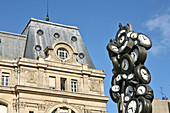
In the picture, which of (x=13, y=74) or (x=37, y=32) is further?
(x=37, y=32)

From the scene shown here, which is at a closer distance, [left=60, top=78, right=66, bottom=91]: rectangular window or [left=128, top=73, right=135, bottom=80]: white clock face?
[left=128, top=73, right=135, bottom=80]: white clock face

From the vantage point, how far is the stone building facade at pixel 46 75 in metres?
43.8

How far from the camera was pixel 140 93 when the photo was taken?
2105 centimetres

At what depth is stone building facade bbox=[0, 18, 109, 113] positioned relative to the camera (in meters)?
43.8

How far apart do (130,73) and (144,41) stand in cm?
211

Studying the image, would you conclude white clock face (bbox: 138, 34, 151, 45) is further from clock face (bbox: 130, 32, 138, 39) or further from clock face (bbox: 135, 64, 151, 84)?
clock face (bbox: 135, 64, 151, 84)

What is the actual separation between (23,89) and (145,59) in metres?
24.3

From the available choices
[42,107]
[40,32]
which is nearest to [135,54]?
[42,107]

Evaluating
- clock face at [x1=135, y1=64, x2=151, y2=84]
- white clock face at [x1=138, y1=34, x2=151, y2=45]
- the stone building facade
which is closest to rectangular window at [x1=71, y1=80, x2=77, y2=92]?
the stone building facade

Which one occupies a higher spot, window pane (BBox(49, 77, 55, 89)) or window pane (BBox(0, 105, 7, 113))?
window pane (BBox(49, 77, 55, 89))

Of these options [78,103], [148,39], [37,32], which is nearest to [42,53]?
[37,32]

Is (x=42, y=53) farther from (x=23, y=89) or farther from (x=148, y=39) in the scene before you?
(x=148, y=39)

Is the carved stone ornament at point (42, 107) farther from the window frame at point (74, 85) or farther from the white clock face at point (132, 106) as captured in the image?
the white clock face at point (132, 106)

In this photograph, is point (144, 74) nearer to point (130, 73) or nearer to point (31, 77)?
point (130, 73)
